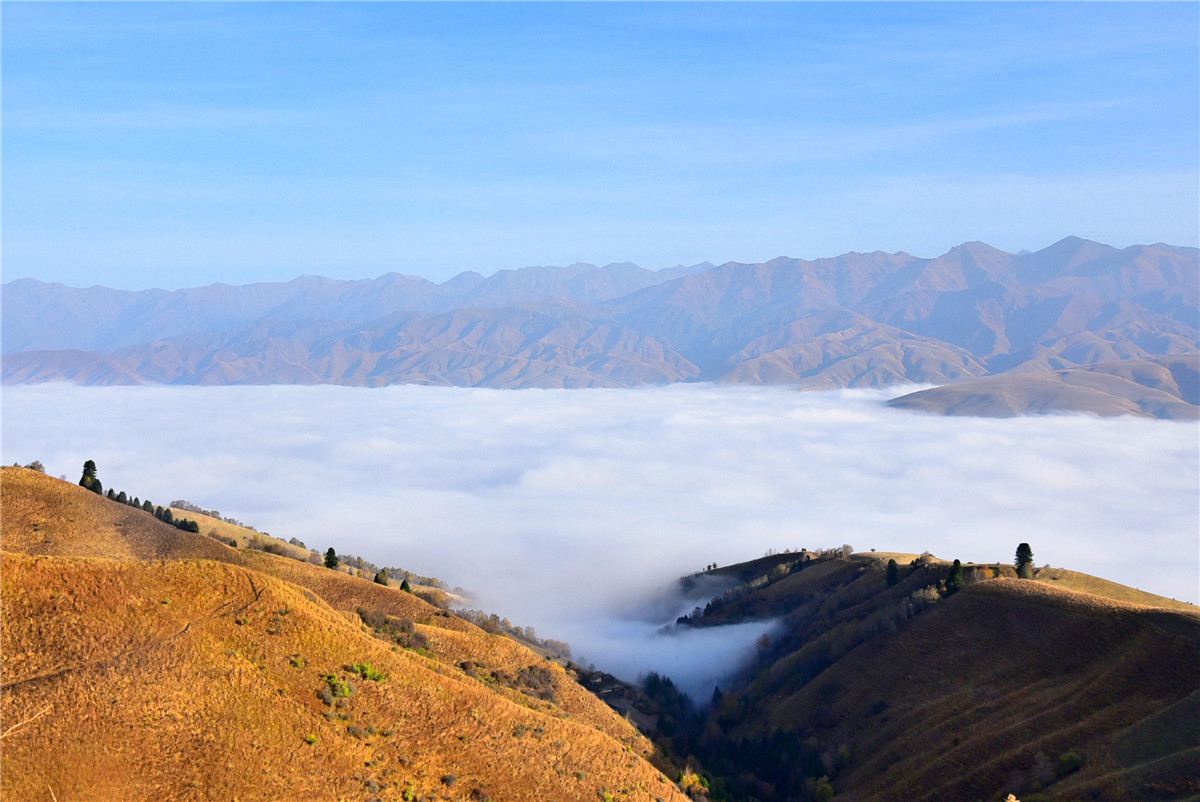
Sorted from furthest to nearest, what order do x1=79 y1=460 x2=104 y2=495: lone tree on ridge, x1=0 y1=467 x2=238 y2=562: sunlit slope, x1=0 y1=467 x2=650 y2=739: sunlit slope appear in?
x1=79 y1=460 x2=104 y2=495: lone tree on ridge < x1=0 y1=467 x2=238 y2=562: sunlit slope < x1=0 y1=467 x2=650 y2=739: sunlit slope

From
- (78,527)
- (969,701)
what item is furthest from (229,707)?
(969,701)

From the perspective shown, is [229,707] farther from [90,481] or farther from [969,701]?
[90,481]

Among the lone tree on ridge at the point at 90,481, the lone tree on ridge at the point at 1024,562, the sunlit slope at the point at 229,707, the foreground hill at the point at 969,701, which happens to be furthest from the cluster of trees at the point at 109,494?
the lone tree on ridge at the point at 1024,562

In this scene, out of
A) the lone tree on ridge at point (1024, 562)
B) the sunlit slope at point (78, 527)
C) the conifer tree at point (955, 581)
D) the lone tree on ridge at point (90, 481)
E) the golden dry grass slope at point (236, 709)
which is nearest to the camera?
the golden dry grass slope at point (236, 709)

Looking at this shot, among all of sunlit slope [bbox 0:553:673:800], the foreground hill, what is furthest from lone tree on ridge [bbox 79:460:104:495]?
the foreground hill

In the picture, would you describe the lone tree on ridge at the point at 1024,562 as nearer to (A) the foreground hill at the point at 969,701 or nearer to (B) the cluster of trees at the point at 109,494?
(A) the foreground hill at the point at 969,701

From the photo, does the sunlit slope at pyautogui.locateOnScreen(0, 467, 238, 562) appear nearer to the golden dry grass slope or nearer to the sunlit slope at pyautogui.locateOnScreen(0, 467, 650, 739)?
the sunlit slope at pyautogui.locateOnScreen(0, 467, 650, 739)

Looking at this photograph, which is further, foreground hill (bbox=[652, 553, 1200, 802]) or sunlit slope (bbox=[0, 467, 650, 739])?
sunlit slope (bbox=[0, 467, 650, 739])
